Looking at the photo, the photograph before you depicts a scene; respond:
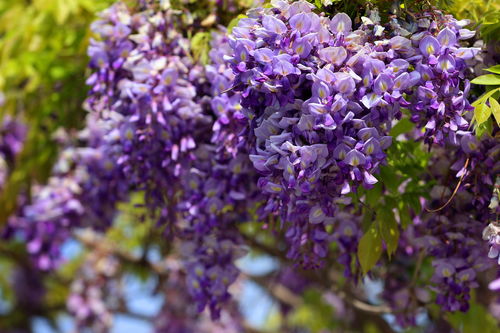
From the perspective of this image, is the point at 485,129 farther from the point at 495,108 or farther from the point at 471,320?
the point at 471,320

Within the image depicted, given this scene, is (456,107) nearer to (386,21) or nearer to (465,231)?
(386,21)

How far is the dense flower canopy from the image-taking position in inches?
102

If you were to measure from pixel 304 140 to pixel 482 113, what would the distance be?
1.88 feet

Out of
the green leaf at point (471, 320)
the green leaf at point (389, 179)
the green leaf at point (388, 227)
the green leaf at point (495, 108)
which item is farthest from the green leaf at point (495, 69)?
the green leaf at point (471, 320)

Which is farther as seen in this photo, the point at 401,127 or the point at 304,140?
the point at 401,127

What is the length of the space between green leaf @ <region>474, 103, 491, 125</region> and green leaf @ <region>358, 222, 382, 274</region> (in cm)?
63

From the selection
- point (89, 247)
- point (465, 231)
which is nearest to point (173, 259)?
point (89, 247)

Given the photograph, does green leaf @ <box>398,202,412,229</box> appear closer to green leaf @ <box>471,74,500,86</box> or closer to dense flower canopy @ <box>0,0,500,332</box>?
dense flower canopy @ <box>0,0,500,332</box>

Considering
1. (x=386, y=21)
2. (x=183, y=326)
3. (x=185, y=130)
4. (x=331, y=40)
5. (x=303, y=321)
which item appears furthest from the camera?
(x=303, y=321)

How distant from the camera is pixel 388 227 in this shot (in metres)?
3.08

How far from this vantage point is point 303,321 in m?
7.55

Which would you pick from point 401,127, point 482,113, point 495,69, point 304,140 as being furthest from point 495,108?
point 304,140

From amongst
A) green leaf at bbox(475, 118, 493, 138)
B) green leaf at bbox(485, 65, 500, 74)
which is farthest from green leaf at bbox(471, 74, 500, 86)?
green leaf at bbox(475, 118, 493, 138)

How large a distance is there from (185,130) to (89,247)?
3.79 metres
